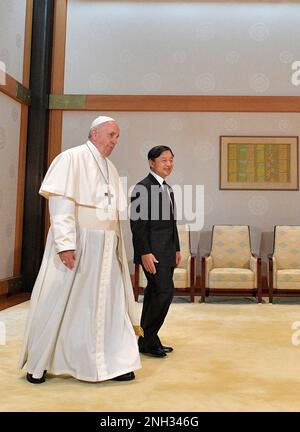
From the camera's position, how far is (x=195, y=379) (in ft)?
7.95

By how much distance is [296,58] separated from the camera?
6.33 meters

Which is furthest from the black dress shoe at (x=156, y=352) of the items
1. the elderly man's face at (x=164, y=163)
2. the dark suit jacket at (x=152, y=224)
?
the elderly man's face at (x=164, y=163)

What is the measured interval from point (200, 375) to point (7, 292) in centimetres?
378

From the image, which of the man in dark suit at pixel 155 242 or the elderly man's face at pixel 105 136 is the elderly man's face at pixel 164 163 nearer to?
the man in dark suit at pixel 155 242

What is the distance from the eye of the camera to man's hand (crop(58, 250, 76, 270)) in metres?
2.29

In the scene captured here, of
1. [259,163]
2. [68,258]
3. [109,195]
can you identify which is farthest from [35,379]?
[259,163]

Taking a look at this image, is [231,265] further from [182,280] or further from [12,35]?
[12,35]

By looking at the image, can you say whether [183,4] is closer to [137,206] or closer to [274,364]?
[137,206]

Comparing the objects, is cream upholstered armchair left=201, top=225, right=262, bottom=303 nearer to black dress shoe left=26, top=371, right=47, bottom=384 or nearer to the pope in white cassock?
the pope in white cassock

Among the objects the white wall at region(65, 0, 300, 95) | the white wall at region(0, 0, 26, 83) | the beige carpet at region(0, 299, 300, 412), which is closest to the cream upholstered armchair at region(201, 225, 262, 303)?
Result: the beige carpet at region(0, 299, 300, 412)

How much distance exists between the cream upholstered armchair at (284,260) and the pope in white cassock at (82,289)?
3250 mm

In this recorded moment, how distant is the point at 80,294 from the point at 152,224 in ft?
2.50

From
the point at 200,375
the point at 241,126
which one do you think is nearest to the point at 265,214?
the point at 241,126

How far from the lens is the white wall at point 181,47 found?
6.37 meters
